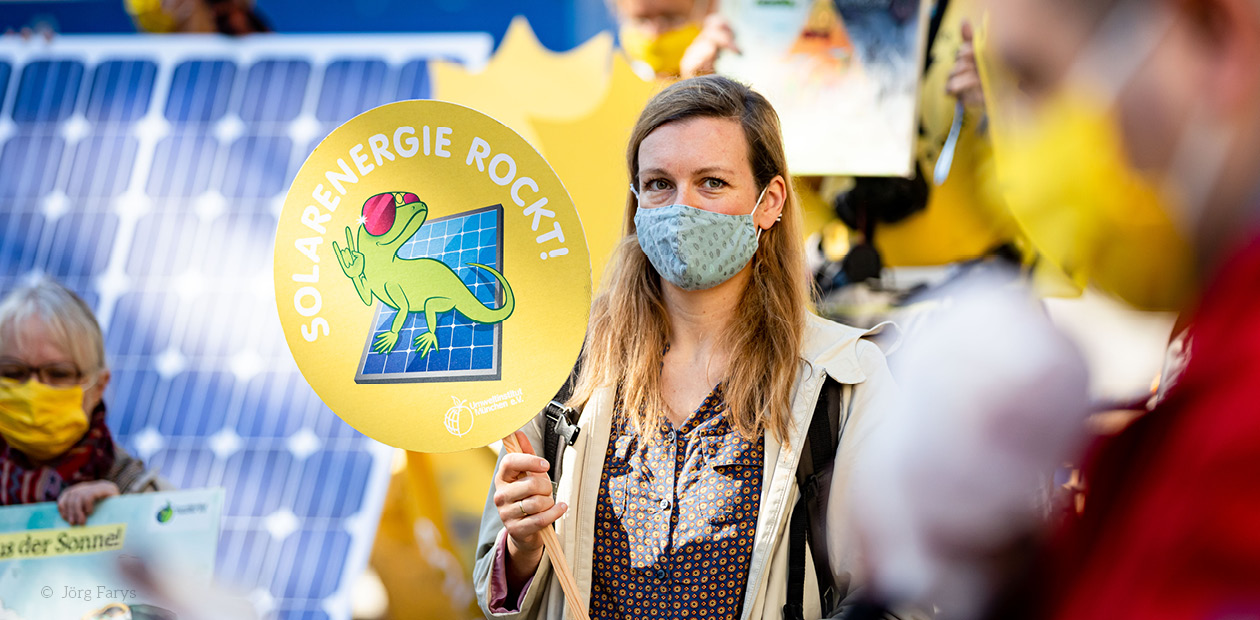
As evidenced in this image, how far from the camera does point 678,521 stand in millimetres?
2191

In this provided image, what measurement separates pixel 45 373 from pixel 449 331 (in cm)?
274

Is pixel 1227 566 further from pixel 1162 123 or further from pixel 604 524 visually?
pixel 604 524

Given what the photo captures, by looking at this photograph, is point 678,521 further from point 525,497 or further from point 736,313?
point 736,313

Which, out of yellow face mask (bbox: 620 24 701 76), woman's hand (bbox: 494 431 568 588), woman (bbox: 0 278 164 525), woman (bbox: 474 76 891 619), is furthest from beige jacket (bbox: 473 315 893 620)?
woman (bbox: 0 278 164 525)

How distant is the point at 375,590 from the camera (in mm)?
4195

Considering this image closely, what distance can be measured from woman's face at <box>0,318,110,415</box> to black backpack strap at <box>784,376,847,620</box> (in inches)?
126

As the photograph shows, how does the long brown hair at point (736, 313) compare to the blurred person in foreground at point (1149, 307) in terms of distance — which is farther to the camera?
the long brown hair at point (736, 313)

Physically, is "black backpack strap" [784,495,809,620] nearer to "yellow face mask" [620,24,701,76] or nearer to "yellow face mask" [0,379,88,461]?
"yellow face mask" [620,24,701,76]

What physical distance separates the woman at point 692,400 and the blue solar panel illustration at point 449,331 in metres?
0.22

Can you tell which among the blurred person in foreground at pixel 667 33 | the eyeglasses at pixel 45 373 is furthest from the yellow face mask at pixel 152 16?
the blurred person in foreground at pixel 667 33

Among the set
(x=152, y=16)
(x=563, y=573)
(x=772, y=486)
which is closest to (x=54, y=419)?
(x=152, y=16)

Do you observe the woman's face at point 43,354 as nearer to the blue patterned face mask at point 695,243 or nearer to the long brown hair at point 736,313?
the long brown hair at point 736,313

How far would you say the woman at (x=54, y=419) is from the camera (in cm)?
392

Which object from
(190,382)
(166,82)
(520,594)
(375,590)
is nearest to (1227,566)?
(520,594)
